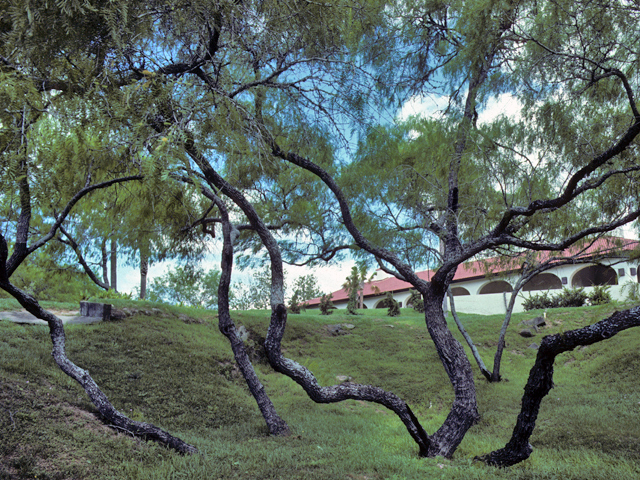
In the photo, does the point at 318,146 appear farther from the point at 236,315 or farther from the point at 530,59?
the point at 236,315

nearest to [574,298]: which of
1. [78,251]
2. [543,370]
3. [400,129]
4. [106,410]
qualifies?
[400,129]

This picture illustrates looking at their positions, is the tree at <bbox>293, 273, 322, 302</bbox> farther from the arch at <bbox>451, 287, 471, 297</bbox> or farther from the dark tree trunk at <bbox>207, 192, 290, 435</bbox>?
the dark tree trunk at <bbox>207, 192, 290, 435</bbox>

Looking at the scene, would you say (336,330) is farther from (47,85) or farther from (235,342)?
(47,85)

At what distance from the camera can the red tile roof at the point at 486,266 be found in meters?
8.17

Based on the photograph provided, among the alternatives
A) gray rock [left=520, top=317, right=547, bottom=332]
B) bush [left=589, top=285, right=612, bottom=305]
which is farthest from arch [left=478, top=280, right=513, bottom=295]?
gray rock [left=520, top=317, right=547, bottom=332]

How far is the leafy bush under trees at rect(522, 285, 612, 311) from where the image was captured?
48.5 ft

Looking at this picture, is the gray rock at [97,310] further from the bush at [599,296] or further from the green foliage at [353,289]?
the bush at [599,296]

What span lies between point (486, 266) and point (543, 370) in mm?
5902

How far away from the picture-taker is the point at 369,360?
444 inches

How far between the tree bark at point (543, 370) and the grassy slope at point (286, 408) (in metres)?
0.23

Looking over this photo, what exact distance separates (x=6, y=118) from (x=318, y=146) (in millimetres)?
4087

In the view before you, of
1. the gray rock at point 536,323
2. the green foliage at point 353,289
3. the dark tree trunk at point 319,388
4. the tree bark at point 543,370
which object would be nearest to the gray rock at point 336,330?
the green foliage at point 353,289


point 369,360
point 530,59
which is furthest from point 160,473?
point 369,360

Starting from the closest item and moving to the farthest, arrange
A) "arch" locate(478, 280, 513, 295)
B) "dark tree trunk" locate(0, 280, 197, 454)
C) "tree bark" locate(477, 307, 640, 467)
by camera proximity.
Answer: "tree bark" locate(477, 307, 640, 467), "dark tree trunk" locate(0, 280, 197, 454), "arch" locate(478, 280, 513, 295)
